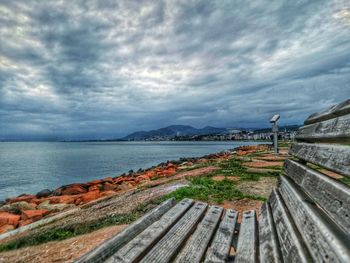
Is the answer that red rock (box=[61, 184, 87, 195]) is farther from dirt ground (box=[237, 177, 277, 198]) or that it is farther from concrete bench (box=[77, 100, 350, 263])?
concrete bench (box=[77, 100, 350, 263])

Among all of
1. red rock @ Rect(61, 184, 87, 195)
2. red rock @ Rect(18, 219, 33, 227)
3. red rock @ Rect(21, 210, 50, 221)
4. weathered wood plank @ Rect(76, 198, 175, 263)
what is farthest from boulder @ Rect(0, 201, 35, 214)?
weathered wood plank @ Rect(76, 198, 175, 263)

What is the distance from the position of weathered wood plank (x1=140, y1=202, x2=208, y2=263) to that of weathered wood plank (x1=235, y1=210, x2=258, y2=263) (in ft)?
1.74

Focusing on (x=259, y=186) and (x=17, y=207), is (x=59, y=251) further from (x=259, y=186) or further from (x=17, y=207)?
(x=17, y=207)

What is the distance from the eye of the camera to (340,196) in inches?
49.1

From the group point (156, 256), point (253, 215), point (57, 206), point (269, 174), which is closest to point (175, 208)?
point (253, 215)

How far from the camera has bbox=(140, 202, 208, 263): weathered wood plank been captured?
1.92m

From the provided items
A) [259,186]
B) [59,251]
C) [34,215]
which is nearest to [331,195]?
[59,251]

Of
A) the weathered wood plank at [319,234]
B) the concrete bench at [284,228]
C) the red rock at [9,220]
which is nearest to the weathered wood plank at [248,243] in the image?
the concrete bench at [284,228]

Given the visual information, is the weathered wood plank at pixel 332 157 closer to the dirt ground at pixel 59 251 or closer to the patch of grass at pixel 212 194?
the dirt ground at pixel 59 251

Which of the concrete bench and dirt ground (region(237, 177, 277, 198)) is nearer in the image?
the concrete bench

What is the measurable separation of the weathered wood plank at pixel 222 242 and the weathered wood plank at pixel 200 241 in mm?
63

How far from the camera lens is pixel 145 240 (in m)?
2.12

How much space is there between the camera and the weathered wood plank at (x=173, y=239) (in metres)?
1.92

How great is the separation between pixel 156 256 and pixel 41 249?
415cm
